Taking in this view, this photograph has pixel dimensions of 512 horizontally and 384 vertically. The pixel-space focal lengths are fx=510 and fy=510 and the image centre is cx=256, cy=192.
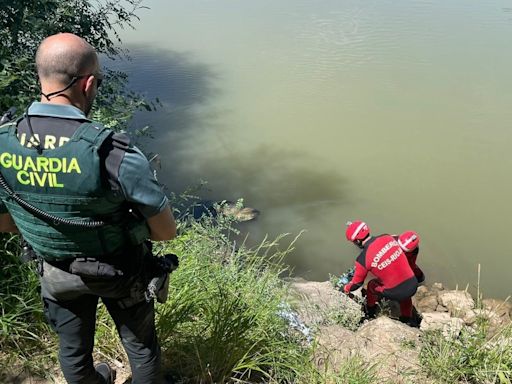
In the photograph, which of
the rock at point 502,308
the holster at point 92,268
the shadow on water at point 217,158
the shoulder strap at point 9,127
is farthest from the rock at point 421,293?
the shoulder strap at point 9,127

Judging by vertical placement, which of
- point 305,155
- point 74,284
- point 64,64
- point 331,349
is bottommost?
point 305,155

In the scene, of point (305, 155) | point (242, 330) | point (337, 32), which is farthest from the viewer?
point (337, 32)

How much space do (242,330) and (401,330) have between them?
147cm

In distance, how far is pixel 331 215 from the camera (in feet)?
21.0

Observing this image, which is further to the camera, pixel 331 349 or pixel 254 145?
pixel 254 145

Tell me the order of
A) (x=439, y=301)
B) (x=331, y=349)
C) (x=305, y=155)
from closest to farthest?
(x=331, y=349)
(x=439, y=301)
(x=305, y=155)

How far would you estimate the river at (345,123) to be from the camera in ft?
20.3

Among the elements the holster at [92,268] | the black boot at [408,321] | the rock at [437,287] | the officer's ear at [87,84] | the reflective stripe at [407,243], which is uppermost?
the officer's ear at [87,84]

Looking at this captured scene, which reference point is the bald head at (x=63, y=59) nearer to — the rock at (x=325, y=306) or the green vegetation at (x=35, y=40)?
the green vegetation at (x=35, y=40)

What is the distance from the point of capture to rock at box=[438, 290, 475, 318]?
4.63 meters

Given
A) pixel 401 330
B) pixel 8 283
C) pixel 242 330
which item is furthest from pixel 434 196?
pixel 8 283

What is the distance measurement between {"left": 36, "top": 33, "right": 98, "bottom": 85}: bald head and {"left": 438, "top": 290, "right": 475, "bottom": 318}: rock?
407 cm

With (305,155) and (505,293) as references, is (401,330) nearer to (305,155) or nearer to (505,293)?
(505,293)

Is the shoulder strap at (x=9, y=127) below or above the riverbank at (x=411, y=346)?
above
